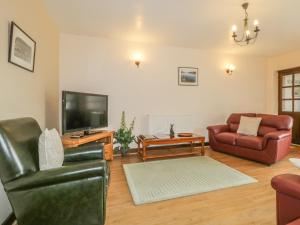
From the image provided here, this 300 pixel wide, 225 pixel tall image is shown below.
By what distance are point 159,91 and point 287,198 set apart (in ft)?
11.4

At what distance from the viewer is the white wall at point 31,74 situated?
5.55 ft

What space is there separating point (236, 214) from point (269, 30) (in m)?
3.29

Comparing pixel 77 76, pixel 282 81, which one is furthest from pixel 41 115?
pixel 282 81

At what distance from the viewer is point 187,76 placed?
4.74 meters

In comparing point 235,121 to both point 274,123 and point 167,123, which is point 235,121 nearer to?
point 274,123

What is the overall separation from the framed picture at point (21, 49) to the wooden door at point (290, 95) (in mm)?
5715

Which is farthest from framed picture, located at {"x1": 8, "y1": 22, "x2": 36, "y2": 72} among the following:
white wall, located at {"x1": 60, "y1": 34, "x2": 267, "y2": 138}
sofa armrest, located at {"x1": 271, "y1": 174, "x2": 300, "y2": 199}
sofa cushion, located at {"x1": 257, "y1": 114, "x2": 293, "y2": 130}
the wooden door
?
the wooden door

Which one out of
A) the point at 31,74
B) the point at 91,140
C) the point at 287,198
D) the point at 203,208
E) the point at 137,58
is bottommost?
the point at 203,208

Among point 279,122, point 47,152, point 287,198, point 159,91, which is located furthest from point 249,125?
point 47,152

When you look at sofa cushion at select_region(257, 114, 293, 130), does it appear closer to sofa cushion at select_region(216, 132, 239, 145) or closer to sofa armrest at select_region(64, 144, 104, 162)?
sofa cushion at select_region(216, 132, 239, 145)

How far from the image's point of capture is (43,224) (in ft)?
4.51

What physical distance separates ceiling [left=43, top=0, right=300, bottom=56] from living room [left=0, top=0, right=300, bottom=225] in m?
0.02

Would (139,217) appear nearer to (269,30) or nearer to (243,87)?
(269,30)

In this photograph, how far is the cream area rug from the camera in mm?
2327
